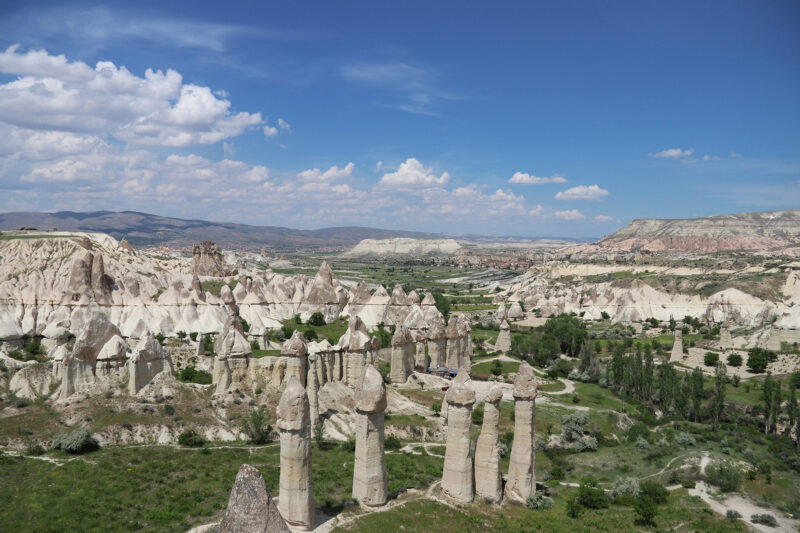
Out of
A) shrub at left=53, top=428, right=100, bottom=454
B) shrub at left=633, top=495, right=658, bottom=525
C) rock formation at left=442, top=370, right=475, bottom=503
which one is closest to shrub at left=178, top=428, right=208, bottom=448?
shrub at left=53, top=428, right=100, bottom=454

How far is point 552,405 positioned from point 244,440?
2788 cm

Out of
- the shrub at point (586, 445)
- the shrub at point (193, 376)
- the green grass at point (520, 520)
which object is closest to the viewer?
the green grass at point (520, 520)

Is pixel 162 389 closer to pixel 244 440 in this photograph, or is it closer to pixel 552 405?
pixel 244 440

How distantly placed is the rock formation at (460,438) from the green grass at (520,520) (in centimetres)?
76

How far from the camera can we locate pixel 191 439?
29344 mm

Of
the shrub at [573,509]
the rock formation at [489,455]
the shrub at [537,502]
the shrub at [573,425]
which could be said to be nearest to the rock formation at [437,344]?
the shrub at [573,425]

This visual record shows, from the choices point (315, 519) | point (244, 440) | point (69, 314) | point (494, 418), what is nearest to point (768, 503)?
point (494, 418)

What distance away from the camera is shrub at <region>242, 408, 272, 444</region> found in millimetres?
30891

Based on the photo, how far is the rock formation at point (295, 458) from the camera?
676 inches

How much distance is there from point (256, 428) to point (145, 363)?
10530 millimetres

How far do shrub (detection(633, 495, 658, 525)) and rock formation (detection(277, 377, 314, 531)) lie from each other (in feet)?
48.1

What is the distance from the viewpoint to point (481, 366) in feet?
194

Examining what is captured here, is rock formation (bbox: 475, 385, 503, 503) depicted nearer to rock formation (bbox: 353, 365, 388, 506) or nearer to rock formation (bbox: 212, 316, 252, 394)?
rock formation (bbox: 353, 365, 388, 506)

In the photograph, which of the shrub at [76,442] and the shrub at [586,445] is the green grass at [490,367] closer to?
the shrub at [586,445]
